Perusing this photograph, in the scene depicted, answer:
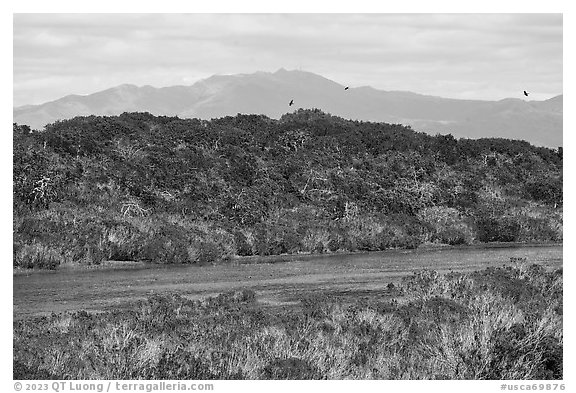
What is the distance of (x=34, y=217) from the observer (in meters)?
43.3

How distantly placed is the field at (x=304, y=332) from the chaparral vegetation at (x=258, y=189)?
10333 mm

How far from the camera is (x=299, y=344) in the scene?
66.4 feet

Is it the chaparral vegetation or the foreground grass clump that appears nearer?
the foreground grass clump

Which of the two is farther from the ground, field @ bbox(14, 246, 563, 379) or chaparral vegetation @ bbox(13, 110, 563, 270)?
chaparral vegetation @ bbox(13, 110, 563, 270)

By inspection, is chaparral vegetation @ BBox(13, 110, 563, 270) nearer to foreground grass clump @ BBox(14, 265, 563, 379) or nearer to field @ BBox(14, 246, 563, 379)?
field @ BBox(14, 246, 563, 379)

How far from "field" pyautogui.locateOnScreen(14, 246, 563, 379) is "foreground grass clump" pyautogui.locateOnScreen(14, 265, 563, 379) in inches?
1.1

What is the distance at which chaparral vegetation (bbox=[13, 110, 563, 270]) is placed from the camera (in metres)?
43.2

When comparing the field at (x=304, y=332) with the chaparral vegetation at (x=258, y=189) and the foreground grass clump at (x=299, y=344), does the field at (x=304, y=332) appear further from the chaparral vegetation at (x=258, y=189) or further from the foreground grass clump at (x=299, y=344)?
the chaparral vegetation at (x=258, y=189)

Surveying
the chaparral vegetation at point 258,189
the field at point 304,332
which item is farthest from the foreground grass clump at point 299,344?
the chaparral vegetation at point 258,189

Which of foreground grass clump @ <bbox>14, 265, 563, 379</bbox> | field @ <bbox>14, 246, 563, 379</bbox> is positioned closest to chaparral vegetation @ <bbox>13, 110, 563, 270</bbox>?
field @ <bbox>14, 246, 563, 379</bbox>

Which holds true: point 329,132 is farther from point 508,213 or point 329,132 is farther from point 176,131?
point 508,213

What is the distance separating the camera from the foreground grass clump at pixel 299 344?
61.6 feet

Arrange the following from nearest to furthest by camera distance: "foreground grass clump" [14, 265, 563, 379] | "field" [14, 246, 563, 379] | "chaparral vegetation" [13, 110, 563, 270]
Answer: "foreground grass clump" [14, 265, 563, 379] < "field" [14, 246, 563, 379] < "chaparral vegetation" [13, 110, 563, 270]

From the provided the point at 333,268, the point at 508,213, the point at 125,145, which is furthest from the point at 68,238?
the point at 508,213
